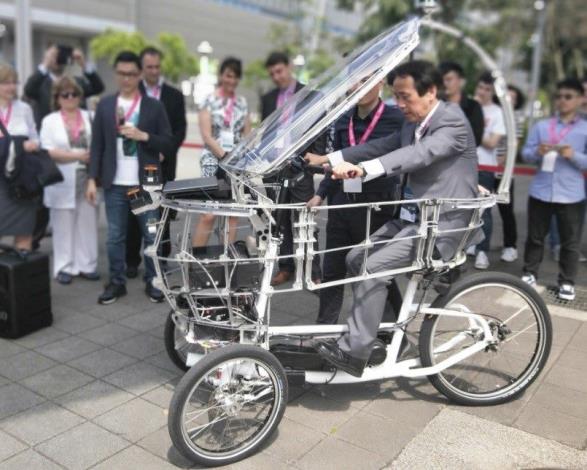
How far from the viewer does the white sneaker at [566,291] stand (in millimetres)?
5305

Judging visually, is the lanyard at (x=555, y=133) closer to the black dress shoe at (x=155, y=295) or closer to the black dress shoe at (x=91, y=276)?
the black dress shoe at (x=155, y=295)

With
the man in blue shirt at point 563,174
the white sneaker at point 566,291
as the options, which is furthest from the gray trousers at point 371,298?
the white sneaker at point 566,291

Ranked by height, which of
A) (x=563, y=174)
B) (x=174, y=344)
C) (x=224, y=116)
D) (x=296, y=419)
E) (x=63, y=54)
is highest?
(x=63, y=54)

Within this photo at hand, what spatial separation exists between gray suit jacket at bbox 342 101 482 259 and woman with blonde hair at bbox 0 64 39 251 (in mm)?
3321

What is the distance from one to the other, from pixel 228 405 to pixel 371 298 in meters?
0.91

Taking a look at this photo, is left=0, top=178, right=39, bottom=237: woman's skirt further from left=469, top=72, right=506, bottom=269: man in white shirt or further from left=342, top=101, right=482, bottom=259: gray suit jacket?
left=469, top=72, right=506, bottom=269: man in white shirt

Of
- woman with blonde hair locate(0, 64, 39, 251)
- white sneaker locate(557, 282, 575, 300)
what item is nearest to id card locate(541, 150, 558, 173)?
white sneaker locate(557, 282, 575, 300)

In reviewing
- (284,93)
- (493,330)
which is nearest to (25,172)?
(284,93)

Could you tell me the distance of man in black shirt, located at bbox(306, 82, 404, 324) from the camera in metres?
3.82

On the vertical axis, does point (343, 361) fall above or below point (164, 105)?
below

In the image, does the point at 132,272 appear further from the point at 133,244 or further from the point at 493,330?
the point at 493,330

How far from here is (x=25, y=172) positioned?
496cm

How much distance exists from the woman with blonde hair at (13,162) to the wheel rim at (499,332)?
3577 millimetres

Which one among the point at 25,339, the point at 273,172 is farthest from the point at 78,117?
the point at 273,172
